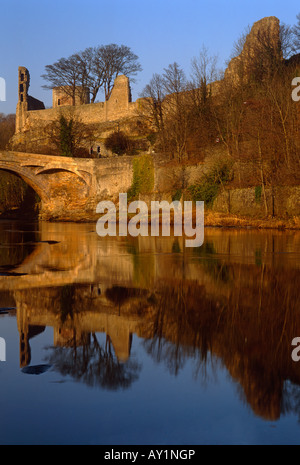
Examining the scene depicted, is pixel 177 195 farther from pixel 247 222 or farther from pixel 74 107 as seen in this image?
pixel 74 107

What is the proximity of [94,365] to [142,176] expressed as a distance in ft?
107

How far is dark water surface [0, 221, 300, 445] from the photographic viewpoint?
269 centimetres

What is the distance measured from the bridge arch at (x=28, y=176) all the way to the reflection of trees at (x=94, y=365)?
36346 mm

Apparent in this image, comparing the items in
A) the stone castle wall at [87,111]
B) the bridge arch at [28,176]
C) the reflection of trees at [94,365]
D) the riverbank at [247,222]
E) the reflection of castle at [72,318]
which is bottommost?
the reflection of trees at [94,365]

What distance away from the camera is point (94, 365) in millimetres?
3609

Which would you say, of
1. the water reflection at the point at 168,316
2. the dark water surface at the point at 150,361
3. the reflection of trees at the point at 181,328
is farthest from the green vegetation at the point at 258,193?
the reflection of trees at the point at 181,328

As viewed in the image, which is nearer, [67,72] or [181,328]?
[181,328]

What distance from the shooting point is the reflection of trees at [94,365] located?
335cm

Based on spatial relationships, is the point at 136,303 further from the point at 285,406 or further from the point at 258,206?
the point at 258,206

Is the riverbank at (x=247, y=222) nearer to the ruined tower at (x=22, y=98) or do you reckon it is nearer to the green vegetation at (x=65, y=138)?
the green vegetation at (x=65, y=138)

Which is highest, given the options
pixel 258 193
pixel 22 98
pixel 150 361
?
pixel 22 98

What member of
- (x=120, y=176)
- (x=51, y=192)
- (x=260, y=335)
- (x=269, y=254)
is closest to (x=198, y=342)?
(x=260, y=335)

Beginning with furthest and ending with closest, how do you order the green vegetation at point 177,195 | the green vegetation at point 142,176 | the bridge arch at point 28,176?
the bridge arch at point 28,176
the green vegetation at point 142,176
the green vegetation at point 177,195

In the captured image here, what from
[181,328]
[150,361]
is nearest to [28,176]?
[181,328]
